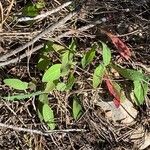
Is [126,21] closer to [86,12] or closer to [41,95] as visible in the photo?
[86,12]

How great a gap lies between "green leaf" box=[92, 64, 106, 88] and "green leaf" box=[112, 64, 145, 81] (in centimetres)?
7

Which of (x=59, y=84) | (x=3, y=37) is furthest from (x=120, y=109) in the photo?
(x=3, y=37)

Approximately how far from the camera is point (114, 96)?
5.81 feet

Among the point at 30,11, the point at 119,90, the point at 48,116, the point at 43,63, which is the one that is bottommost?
the point at 48,116

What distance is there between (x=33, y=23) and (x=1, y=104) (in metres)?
0.43

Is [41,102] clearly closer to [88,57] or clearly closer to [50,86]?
[50,86]

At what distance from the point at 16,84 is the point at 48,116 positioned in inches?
8.6

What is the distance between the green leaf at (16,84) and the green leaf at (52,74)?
107 mm

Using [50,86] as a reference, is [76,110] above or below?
below

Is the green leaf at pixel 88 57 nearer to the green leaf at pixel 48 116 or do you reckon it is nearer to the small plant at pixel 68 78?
the small plant at pixel 68 78

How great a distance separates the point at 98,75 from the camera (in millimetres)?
1746

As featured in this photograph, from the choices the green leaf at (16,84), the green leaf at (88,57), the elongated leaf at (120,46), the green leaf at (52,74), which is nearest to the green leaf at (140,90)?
the elongated leaf at (120,46)

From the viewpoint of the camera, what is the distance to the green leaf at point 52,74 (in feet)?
5.57

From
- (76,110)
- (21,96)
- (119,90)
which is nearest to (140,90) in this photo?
(119,90)
